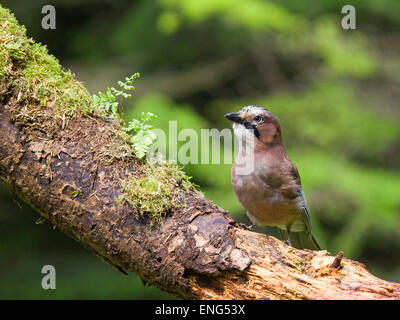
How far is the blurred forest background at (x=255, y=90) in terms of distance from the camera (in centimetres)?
722

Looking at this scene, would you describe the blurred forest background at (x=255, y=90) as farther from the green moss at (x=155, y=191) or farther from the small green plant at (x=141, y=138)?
the green moss at (x=155, y=191)

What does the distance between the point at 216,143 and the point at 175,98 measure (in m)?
2.62

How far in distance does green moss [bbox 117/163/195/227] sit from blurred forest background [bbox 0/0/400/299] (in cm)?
335

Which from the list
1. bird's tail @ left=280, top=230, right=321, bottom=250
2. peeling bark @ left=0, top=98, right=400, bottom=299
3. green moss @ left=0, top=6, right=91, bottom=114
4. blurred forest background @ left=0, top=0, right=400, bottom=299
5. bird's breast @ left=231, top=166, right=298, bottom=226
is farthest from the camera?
blurred forest background @ left=0, top=0, right=400, bottom=299

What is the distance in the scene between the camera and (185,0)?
21.0 ft

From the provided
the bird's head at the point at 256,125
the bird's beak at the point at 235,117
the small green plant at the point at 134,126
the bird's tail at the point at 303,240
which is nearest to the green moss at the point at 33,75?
the small green plant at the point at 134,126

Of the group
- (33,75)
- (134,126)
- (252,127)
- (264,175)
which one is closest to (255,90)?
(252,127)

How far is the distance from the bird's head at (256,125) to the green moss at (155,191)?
1431mm

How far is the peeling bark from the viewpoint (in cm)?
316

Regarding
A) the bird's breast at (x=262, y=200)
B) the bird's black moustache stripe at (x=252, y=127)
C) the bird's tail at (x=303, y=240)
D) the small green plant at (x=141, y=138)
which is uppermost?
the bird's black moustache stripe at (x=252, y=127)

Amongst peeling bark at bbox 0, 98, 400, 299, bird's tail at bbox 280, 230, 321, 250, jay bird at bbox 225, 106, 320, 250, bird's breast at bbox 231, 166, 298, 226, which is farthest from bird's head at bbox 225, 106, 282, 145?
peeling bark at bbox 0, 98, 400, 299

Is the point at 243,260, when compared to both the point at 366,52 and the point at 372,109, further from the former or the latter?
the point at 372,109

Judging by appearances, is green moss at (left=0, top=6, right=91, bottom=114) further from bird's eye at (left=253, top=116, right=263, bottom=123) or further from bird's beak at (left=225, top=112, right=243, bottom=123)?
bird's eye at (left=253, top=116, right=263, bottom=123)

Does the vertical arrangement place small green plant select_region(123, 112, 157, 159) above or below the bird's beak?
below
